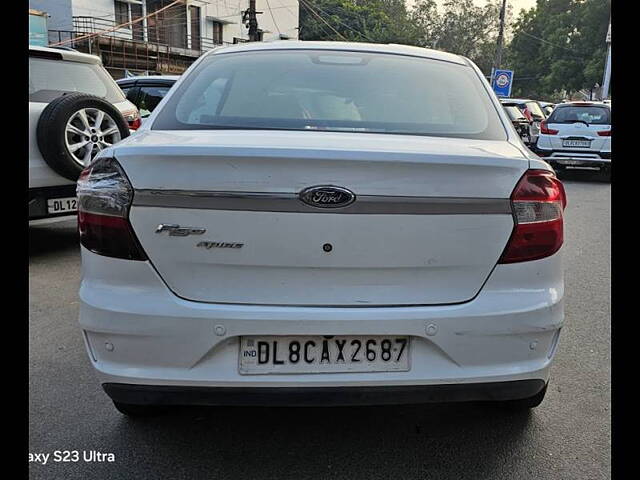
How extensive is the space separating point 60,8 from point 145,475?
28.3m

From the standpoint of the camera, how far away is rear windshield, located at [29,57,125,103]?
5492mm

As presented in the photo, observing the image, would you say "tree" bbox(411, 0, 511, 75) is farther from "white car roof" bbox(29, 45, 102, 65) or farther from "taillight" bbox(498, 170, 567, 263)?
"taillight" bbox(498, 170, 567, 263)

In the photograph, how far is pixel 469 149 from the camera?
2.15 metres

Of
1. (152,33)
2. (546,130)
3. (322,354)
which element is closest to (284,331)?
(322,354)

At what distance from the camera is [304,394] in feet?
6.73

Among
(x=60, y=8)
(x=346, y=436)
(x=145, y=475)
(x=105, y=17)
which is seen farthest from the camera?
(x=105, y=17)

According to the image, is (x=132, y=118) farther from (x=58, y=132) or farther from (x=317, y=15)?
(x=317, y=15)

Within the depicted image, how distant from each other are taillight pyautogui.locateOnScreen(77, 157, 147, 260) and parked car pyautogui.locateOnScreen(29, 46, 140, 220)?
319 cm

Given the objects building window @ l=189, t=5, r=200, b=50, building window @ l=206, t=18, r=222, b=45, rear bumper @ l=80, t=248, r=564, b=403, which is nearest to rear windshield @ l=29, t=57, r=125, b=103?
rear bumper @ l=80, t=248, r=564, b=403

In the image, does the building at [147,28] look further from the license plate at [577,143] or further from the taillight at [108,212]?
the taillight at [108,212]

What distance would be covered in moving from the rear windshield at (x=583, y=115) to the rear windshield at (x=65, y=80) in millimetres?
9623

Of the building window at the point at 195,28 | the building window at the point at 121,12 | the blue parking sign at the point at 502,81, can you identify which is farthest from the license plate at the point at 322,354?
the building window at the point at 195,28

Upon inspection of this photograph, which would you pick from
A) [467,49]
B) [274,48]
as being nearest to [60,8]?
[274,48]
